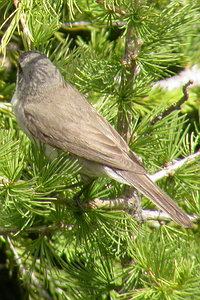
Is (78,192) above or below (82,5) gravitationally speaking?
below

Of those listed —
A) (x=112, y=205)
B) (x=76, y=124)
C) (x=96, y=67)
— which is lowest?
(x=112, y=205)

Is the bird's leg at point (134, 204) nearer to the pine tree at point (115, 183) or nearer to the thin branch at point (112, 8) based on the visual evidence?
the pine tree at point (115, 183)

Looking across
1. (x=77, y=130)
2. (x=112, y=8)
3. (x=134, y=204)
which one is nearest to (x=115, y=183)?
(x=134, y=204)

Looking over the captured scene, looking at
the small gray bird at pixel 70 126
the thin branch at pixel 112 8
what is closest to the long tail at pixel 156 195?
the small gray bird at pixel 70 126

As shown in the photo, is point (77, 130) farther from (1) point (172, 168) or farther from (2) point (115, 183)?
(1) point (172, 168)

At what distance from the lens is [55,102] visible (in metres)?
3.15

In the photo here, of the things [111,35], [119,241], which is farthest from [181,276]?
[111,35]

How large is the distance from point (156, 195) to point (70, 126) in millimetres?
657

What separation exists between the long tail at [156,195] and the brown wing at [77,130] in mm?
37

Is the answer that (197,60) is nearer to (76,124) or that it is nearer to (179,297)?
(76,124)

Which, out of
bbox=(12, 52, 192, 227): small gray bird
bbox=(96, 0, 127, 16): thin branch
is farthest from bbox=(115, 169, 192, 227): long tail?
bbox=(96, 0, 127, 16): thin branch

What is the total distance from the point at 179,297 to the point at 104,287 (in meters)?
0.60

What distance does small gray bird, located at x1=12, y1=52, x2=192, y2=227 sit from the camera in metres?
2.77

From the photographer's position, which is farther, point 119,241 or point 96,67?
point 96,67
